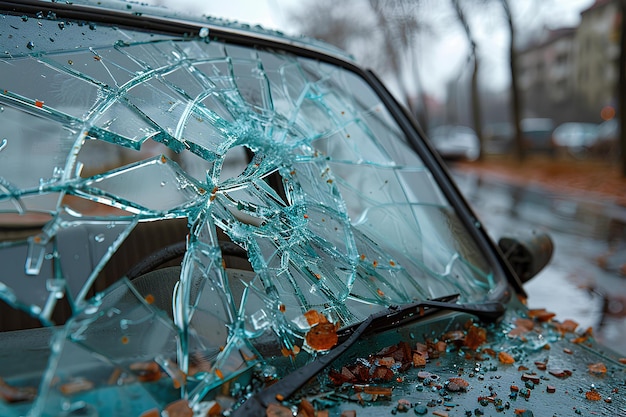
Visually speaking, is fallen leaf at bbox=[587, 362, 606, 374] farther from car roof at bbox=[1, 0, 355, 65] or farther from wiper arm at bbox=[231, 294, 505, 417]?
car roof at bbox=[1, 0, 355, 65]

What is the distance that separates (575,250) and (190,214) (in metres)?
6.74

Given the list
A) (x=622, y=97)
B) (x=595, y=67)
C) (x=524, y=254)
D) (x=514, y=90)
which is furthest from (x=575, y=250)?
(x=595, y=67)

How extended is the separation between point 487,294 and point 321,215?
0.67 meters

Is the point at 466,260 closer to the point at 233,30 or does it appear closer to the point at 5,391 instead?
the point at 233,30

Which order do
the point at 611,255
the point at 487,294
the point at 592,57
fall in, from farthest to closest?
the point at 592,57, the point at 611,255, the point at 487,294

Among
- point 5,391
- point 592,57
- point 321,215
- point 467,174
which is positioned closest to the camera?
point 5,391

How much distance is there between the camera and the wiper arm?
3.92ft

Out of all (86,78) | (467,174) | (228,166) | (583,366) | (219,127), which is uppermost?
(86,78)

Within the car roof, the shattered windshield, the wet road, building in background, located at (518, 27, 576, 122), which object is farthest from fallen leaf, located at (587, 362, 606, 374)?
building in background, located at (518, 27, 576, 122)

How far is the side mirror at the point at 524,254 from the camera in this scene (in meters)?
2.41

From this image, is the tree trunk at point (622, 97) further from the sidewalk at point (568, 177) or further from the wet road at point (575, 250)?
the wet road at point (575, 250)

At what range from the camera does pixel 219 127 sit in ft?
6.01

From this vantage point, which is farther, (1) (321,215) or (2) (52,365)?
(1) (321,215)

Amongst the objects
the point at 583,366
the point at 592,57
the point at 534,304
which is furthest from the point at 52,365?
the point at 592,57
